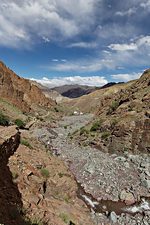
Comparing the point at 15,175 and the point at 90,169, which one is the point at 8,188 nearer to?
the point at 15,175

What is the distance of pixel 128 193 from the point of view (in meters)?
18.8

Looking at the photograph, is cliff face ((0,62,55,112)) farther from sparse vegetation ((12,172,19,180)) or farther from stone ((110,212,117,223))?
stone ((110,212,117,223))

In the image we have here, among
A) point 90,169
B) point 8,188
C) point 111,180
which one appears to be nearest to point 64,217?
point 8,188

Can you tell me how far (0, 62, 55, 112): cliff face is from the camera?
226ft

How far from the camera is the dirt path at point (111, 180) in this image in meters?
17.5

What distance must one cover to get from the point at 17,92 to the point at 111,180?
2257 inches

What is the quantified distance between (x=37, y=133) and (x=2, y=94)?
28502 mm

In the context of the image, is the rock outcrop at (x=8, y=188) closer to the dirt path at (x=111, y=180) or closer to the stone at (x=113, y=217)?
the stone at (x=113, y=217)

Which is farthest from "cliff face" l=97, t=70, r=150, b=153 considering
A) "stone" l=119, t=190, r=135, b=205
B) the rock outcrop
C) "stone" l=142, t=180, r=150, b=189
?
the rock outcrop

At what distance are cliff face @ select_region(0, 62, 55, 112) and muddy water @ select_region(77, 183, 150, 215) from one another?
171ft

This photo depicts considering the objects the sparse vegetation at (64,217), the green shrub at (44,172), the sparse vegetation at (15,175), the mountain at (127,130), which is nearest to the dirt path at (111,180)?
→ the mountain at (127,130)

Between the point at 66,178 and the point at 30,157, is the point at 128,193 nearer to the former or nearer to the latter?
the point at 66,178

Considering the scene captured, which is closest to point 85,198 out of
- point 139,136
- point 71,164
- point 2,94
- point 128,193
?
point 128,193

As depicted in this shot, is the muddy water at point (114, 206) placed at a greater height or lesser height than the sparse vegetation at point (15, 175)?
lesser
